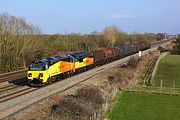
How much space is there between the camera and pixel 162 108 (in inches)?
1195

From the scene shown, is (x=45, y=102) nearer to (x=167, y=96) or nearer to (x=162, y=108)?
(x=162, y=108)

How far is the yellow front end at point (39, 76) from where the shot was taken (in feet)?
105

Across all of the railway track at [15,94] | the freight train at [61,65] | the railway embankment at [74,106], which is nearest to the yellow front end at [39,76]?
the freight train at [61,65]

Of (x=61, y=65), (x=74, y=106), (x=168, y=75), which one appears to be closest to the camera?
(x=74, y=106)

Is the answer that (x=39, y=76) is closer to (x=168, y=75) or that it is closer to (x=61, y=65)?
(x=61, y=65)

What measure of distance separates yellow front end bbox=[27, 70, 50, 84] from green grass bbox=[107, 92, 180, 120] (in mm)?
6936

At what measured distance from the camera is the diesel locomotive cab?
105 feet

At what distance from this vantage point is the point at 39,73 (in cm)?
3195

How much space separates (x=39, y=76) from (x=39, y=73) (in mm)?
275

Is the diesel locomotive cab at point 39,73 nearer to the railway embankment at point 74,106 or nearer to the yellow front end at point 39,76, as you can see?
the yellow front end at point 39,76

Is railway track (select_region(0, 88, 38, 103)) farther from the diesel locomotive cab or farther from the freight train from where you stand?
the freight train

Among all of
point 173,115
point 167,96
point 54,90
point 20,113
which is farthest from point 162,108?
point 20,113

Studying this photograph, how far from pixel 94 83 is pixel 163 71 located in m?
26.5

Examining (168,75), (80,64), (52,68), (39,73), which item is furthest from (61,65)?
(168,75)
